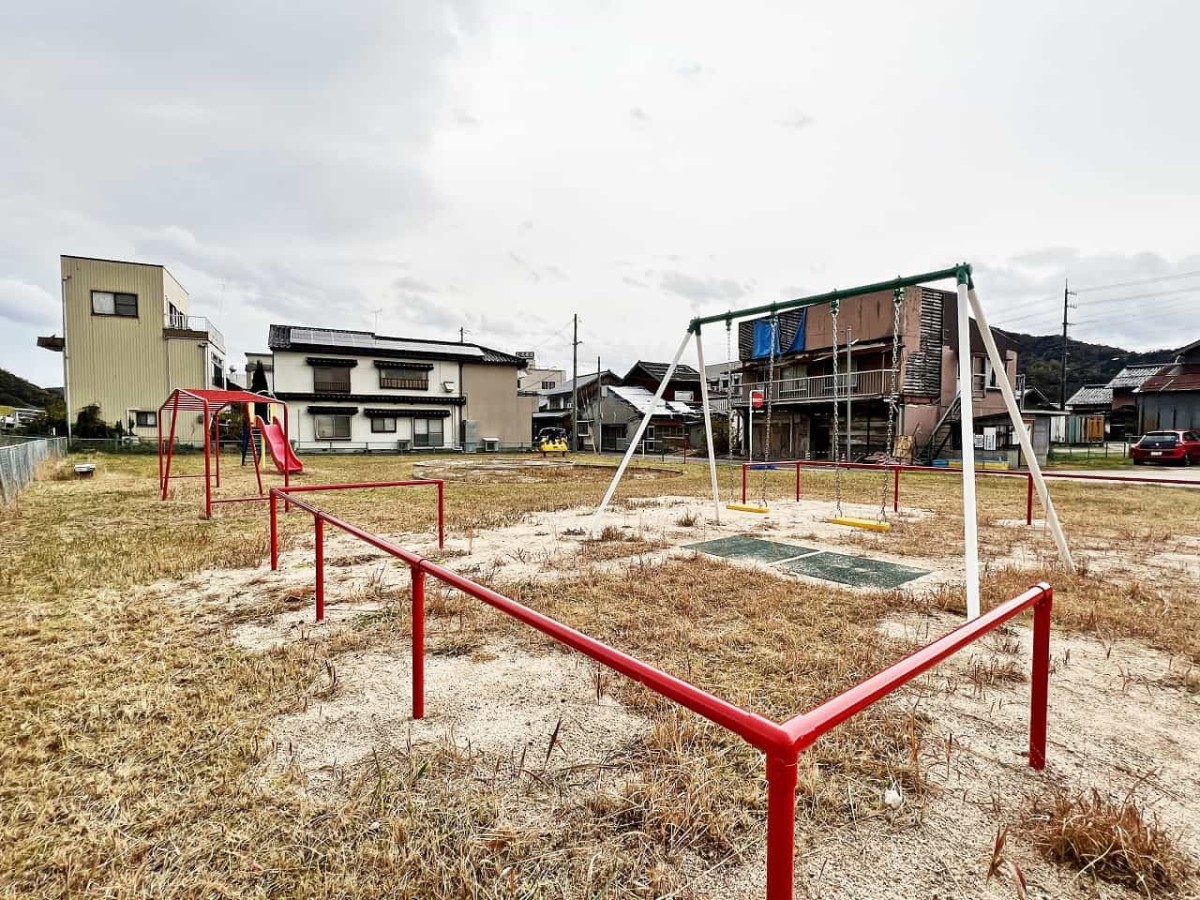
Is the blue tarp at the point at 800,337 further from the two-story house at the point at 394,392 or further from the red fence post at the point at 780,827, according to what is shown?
the red fence post at the point at 780,827

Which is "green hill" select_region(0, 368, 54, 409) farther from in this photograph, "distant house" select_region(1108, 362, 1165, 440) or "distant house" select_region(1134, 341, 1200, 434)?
"distant house" select_region(1108, 362, 1165, 440)

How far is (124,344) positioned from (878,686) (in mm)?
30283

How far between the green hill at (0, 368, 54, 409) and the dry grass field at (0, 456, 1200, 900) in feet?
228

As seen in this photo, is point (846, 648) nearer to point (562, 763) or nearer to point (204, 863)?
point (562, 763)

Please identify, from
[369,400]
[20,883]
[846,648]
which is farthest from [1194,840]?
[369,400]

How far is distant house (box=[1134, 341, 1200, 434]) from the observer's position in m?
27.3

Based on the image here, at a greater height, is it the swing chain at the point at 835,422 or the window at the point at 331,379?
the window at the point at 331,379

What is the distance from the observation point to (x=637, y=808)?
1908mm

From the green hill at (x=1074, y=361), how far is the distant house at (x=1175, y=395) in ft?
80.9

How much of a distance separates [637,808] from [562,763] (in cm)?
39

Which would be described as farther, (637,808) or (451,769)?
(451,769)

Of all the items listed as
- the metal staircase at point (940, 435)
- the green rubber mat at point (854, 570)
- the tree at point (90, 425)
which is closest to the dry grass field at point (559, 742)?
the green rubber mat at point (854, 570)

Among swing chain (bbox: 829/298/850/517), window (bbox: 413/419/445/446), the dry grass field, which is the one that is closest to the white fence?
the dry grass field

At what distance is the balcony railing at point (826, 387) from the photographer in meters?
20.5
